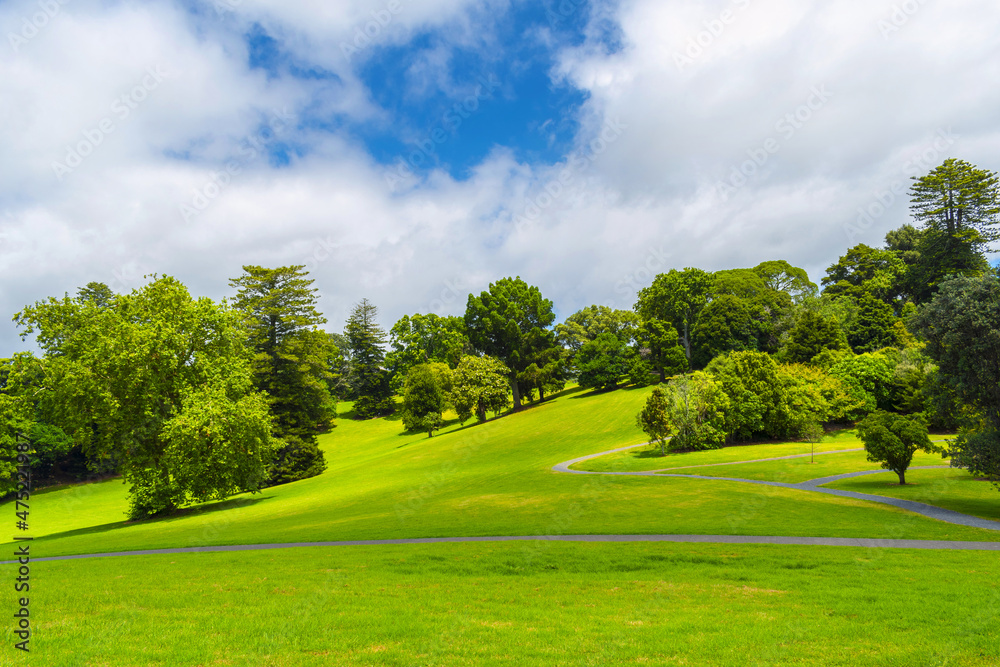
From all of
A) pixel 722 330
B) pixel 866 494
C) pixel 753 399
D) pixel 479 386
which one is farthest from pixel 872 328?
pixel 479 386

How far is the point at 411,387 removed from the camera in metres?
73.8

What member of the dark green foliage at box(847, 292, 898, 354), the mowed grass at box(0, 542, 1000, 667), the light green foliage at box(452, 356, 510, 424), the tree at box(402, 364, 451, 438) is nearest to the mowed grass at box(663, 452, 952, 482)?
the mowed grass at box(0, 542, 1000, 667)

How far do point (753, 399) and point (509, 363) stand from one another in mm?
38990

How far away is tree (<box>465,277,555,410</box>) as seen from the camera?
77688 mm

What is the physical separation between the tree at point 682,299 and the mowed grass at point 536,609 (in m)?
67.0

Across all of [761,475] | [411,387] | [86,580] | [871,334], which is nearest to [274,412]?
[411,387]

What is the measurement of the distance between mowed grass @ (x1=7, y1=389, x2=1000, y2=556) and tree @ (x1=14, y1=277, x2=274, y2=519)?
2.88m

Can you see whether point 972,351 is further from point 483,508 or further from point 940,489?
point 483,508

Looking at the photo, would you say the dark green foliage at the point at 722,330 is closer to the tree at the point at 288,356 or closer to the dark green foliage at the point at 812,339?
the dark green foliage at the point at 812,339

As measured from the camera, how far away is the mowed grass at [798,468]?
30.8m

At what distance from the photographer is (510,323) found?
77000mm

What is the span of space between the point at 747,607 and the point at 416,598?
710 cm

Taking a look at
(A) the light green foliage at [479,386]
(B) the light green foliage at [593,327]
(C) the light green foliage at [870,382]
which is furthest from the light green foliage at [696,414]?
(B) the light green foliage at [593,327]

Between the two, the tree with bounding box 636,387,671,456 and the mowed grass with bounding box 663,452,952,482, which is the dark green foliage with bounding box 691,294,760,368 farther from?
the mowed grass with bounding box 663,452,952,482
